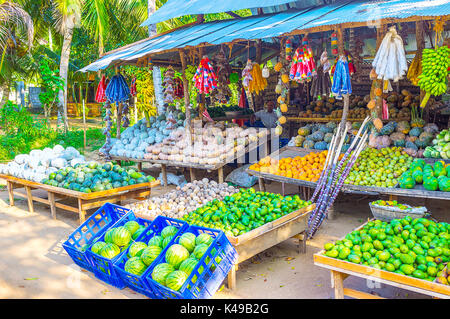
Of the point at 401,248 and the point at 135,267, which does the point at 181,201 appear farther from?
the point at 401,248

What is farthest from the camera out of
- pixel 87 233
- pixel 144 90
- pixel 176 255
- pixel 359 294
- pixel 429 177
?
pixel 144 90

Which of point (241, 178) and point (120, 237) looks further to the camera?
point (241, 178)

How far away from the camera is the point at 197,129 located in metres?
8.55

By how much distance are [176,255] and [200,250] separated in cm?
23

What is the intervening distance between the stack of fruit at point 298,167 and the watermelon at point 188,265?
118 inches

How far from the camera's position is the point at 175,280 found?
3.42m

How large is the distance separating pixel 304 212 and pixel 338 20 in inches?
105

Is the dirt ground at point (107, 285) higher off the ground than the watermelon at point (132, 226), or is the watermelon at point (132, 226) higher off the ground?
the watermelon at point (132, 226)

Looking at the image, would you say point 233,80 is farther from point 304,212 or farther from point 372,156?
point 304,212

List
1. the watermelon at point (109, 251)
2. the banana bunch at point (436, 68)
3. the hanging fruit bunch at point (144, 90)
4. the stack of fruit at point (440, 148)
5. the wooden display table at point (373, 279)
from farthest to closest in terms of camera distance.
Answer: the hanging fruit bunch at point (144, 90), the stack of fruit at point (440, 148), the banana bunch at point (436, 68), the watermelon at point (109, 251), the wooden display table at point (373, 279)

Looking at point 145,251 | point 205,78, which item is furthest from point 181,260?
point 205,78

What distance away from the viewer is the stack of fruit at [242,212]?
13.9 ft

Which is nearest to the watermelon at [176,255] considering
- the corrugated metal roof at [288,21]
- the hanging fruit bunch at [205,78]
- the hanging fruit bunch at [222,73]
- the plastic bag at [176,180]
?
the corrugated metal roof at [288,21]

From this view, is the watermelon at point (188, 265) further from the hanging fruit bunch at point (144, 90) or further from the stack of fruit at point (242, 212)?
the hanging fruit bunch at point (144, 90)
